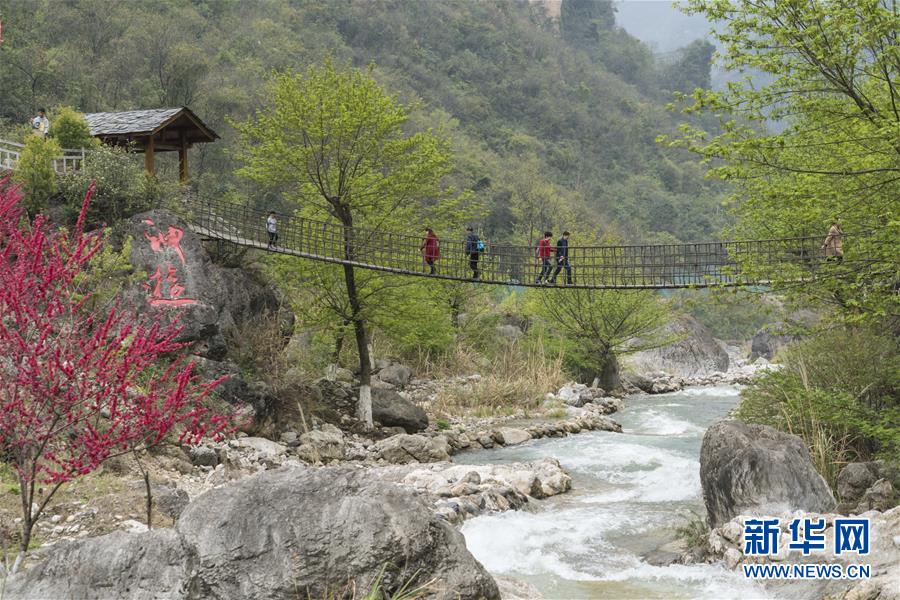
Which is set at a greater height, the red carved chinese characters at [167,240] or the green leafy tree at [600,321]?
the red carved chinese characters at [167,240]

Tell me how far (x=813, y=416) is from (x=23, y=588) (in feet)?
25.3

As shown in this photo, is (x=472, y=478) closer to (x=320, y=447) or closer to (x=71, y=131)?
(x=320, y=447)

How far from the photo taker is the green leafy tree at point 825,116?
7733mm

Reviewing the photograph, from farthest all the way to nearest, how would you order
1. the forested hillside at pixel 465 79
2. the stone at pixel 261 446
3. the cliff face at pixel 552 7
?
the cliff face at pixel 552 7
the forested hillside at pixel 465 79
the stone at pixel 261 446

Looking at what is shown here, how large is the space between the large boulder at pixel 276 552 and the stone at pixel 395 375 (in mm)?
13992

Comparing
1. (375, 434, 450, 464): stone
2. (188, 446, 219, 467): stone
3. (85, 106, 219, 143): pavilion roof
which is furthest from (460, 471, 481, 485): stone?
(85, 106, 219, 143): pavilion roof

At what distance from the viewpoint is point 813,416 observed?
877cm

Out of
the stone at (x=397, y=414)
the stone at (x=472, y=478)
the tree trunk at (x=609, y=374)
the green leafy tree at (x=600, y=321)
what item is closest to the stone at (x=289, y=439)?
the stone at (x=397, y=414)

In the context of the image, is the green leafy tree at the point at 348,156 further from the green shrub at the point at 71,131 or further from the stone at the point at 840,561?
the stone at the point at 840,561

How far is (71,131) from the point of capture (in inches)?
554

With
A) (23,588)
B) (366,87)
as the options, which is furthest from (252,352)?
(23,588)

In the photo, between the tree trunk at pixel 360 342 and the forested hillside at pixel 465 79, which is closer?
the tree trunk at pixel 360 342

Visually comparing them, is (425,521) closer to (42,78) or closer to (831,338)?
(831,338)

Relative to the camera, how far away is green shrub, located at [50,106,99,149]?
1402cm
